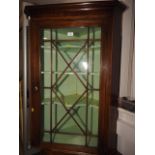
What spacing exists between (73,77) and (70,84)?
2.6 inches

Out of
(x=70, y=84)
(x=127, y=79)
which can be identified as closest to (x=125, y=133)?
(x=127, y=79)

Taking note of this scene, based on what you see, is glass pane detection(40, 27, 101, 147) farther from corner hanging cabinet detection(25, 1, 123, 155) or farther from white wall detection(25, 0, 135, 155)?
white wall detection(25, 0, 135, 155)

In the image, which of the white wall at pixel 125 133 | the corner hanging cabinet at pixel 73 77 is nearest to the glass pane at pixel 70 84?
the corner hanging cabinet at pixel 73 77

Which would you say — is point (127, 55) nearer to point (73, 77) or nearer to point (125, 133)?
point (73, 77)

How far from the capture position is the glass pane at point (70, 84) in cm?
151

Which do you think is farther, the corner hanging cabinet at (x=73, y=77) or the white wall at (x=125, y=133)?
the white wall at (x=125, y=133)

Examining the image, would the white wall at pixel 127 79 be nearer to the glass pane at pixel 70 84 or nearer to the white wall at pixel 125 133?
the white wall at pixel 125 133

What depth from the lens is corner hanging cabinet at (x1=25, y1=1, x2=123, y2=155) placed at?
1419 millimetres

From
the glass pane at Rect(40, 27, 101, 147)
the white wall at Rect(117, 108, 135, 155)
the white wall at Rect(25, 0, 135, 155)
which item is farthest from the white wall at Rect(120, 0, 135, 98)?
the glass pane at Rect(40, 27, 101, 147)

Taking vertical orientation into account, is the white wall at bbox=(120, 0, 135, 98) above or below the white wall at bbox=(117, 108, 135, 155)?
above

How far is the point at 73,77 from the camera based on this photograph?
5.22 ft
